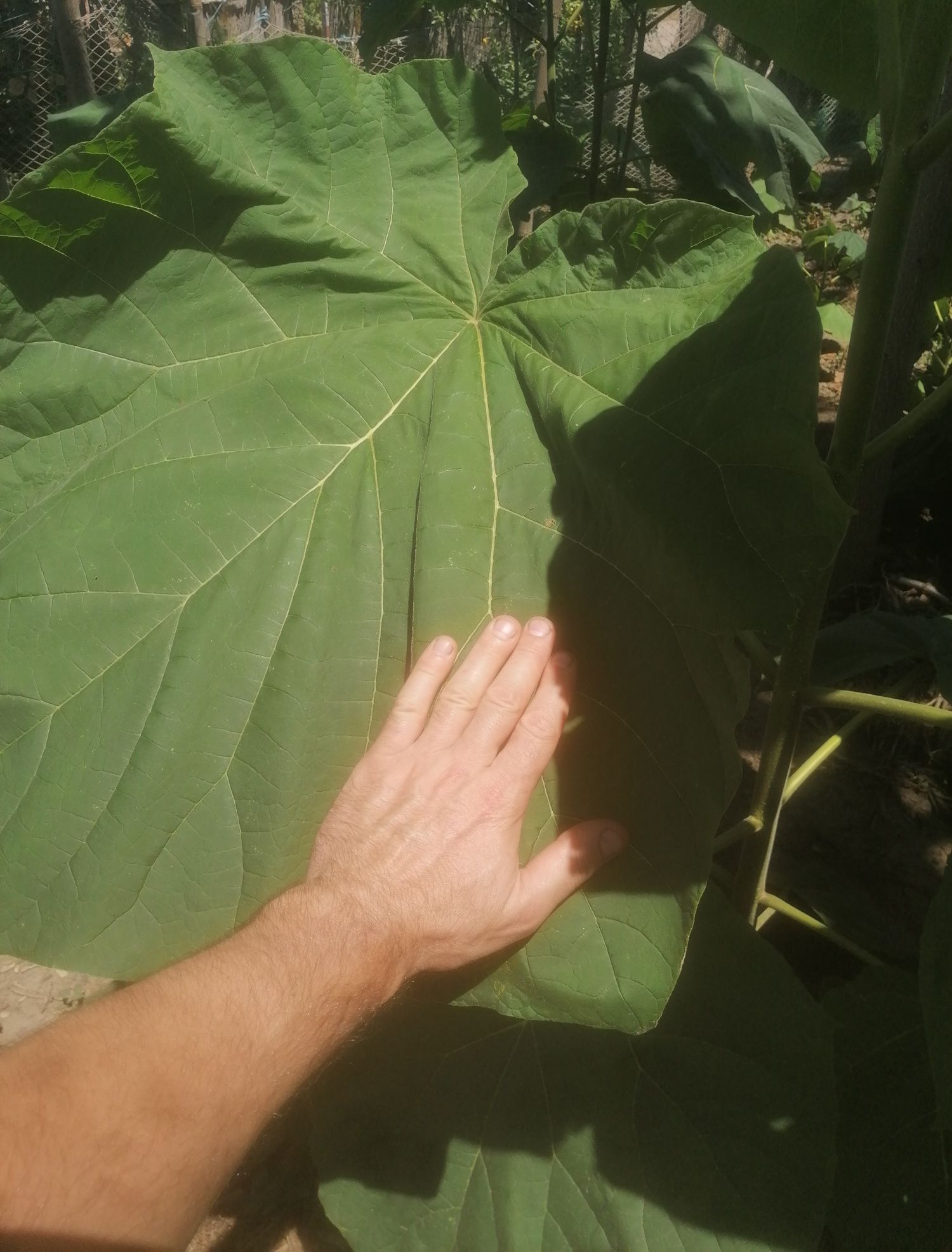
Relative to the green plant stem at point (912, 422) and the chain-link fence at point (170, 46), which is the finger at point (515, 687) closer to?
the green plant stem at point (912, 422)

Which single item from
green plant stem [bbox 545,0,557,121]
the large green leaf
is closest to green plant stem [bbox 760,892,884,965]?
the large green leaf

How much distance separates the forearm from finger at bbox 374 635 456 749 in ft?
0.83

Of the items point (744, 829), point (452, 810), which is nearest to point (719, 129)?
point (744, 829)

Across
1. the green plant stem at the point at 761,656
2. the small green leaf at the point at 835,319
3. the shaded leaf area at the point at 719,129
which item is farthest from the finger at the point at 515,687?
Answer: the small green leaf at the point at 835,319

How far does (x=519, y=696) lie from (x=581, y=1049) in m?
0.97

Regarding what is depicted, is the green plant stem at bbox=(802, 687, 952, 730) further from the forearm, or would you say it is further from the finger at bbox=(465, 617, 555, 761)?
the forearm

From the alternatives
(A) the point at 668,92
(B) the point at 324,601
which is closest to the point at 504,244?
(B) the point at 324,601

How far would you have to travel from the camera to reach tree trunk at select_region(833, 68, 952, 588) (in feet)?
8.18

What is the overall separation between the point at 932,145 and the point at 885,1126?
1.78m

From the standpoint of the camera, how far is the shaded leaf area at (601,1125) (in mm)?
1694

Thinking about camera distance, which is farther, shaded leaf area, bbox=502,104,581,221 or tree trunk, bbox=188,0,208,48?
tree trunk, bbox=188,0,208,48

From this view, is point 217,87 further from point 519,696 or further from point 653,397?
point 519,696

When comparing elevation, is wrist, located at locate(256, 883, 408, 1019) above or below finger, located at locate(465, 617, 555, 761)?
below

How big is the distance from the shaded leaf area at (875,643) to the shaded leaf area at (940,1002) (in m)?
0.57
